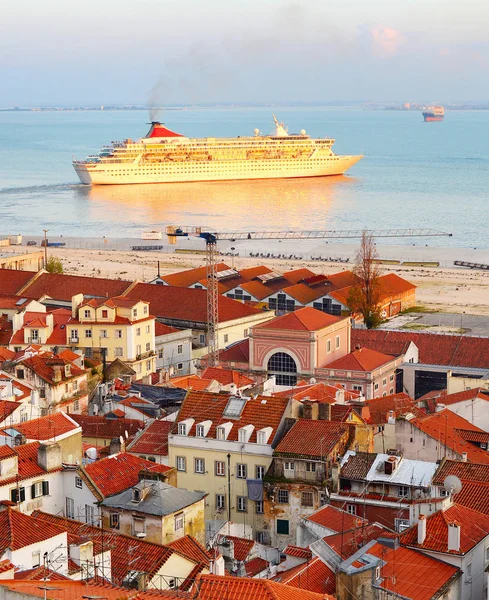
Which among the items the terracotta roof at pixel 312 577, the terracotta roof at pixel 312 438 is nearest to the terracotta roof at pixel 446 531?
the terracotta roof at pixel 312 577

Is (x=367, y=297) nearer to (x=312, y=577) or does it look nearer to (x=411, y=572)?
(x=312, y=577)

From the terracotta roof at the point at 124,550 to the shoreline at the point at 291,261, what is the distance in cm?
4205

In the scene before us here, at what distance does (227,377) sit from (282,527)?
39.5ft

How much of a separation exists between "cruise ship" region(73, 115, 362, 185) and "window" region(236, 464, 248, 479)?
149098 mm

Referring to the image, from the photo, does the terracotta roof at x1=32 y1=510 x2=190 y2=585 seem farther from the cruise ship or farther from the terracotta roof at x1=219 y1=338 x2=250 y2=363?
the cruise ship

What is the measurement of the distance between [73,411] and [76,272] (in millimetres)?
41171

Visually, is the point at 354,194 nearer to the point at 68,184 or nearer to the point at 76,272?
the point at 68,184

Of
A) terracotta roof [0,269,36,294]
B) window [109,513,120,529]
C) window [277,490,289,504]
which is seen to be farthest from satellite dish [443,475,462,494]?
terracotta roof [0,269,36,294]

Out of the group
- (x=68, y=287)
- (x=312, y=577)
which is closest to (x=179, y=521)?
(x=312, y=577)

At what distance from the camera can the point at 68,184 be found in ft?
569

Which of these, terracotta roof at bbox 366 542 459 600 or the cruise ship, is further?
the cruise ship

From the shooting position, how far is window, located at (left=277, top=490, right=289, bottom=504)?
80.5 feet

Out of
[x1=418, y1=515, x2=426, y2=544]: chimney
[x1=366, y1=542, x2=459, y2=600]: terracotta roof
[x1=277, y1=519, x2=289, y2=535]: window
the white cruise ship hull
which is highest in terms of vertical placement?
the white cruise ship hull

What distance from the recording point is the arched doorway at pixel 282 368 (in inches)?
1575
